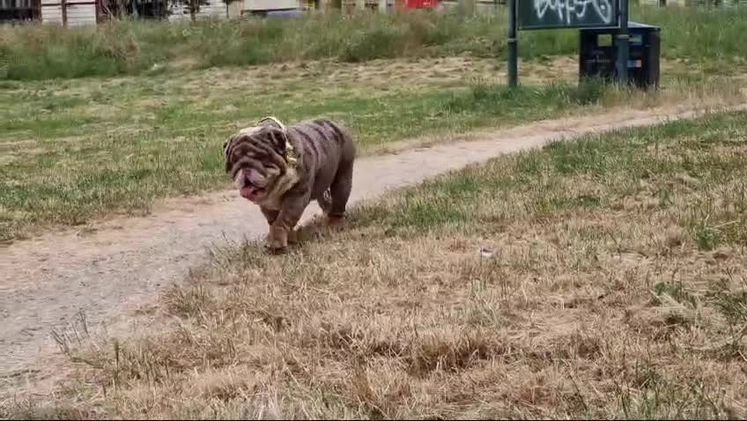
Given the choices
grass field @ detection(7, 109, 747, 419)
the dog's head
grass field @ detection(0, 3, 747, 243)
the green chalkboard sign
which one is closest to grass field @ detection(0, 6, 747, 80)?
grass field @ detection(0, 3, 747, 243)

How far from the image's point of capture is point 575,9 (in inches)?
587

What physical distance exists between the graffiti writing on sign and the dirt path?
553 cm

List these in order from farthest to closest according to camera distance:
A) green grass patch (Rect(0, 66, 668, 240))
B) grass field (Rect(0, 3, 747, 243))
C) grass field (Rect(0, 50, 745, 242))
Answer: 1. grass field (Rect(0, 3, 747, 243))
2. grass field (Rect(0, 50, 745, 242))
3. green grass patch (Rect(0, 66, 668, 240))

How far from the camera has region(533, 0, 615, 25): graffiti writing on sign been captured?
1462 cm

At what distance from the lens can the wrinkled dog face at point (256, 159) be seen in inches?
218

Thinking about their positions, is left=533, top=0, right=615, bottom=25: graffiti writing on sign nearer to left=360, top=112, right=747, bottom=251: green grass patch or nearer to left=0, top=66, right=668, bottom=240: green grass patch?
left=0, top=66, right=668, bottom=240: green grass patch

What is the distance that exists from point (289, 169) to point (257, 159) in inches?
9.3

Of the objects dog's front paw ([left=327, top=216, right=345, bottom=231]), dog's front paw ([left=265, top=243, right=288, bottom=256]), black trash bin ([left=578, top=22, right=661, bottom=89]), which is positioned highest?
black trash bin ([left=578, top=22, right=661, bottom=89])

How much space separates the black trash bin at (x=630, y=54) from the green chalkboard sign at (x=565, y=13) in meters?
0.19

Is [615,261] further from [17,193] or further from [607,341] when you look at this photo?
[17,193]

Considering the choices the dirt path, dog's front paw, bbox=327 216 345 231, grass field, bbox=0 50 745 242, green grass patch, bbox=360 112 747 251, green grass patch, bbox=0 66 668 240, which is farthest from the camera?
grass field, bbox=0 50 745 242

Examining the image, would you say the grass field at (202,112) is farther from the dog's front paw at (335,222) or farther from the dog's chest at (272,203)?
the dog's chest at (272,203)

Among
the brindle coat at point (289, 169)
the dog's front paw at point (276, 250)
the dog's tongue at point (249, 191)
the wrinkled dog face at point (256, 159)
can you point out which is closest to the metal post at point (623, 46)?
the brindle coat at point (289, 169)

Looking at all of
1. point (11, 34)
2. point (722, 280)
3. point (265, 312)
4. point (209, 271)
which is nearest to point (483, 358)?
point (265, 312)
